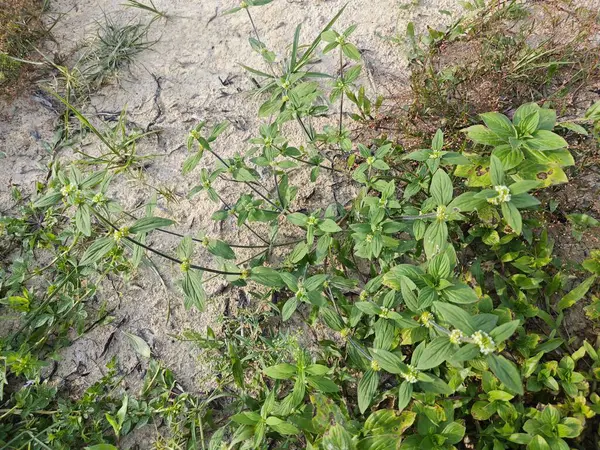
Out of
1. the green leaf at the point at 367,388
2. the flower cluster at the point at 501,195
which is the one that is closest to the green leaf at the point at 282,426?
the green leaf at the point at 367,388

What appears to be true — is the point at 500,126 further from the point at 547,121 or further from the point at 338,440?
the point at 338,440

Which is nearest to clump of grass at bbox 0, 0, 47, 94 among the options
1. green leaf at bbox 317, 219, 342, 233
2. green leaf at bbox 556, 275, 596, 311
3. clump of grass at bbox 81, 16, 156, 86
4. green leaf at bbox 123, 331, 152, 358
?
clump of grass at bbox 81, 16, 156, 86

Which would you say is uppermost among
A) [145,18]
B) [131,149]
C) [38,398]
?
[145,18]

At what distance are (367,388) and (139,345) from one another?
135 centimetres

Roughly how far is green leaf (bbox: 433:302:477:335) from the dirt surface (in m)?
1.35

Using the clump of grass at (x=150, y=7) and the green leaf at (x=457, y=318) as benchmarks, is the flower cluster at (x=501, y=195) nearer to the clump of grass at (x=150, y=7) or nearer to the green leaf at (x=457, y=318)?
the green leaf at (x=457, y=318)

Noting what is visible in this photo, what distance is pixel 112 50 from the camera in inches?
127

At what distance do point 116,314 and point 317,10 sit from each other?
8.14 feet

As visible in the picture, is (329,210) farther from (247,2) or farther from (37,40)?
(37,40)

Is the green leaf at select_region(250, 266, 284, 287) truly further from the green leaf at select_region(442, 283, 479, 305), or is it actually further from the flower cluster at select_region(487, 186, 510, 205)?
the flower cluster at select_region(487, 186, 510, 205)

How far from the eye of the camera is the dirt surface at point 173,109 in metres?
2.52

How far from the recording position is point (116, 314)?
101 inches

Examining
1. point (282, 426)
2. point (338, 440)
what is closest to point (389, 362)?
point (338, 440)

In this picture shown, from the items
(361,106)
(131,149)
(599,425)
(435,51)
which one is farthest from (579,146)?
(131,149)
